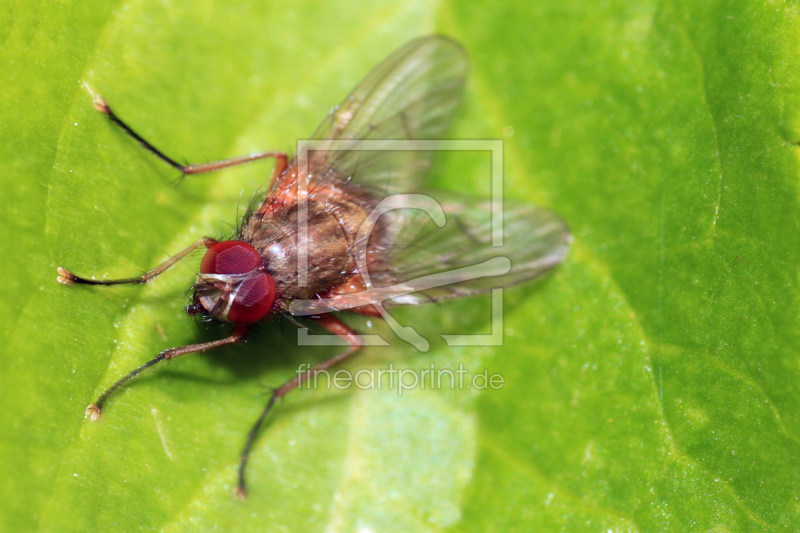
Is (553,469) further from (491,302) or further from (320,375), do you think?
(320,375)

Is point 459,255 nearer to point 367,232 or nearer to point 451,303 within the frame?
point 451,303

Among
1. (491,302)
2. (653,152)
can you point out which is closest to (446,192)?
(491,302)

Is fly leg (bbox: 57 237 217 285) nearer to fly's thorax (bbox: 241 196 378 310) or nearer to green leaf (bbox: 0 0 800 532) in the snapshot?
green leaf (bbox: 0 0 800 532)

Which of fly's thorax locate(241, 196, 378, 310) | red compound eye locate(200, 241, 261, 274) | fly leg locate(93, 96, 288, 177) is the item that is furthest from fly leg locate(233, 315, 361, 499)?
fly leg locate(93, 96, 288, 177)

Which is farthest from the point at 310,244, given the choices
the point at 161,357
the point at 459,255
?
the point at 161,357

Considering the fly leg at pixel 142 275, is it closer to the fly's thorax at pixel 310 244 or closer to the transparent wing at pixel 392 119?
the fly's thorax at pixel 310 244
